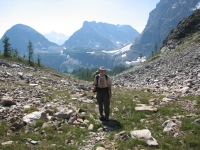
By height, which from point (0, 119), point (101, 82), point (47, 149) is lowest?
point (47, 149)

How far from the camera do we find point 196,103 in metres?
15.0

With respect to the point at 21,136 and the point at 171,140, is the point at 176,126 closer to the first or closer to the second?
the point at 171,140

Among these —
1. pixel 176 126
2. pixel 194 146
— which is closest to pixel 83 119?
pixel 176 126

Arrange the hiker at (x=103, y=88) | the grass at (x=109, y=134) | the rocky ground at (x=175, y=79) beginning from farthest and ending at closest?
the rocky ground at (x=175, y=79)
the hiker at (x=103, y=88)
the grass at (x=109, y=134)

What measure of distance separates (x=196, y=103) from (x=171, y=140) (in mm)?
7383

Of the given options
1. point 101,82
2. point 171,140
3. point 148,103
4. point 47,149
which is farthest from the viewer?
point 148,103

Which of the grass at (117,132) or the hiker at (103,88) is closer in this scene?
the grass at (117,132)

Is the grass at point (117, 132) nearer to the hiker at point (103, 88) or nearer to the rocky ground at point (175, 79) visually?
the hiker at point (103, 88)

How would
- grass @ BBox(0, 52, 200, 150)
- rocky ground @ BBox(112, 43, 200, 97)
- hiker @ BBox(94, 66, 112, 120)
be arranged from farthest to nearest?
1. rocky ground @ BBox(112, 43, 200, 97)
2. hiker @ BBox(94, 66, 112, 120)
3. grass @ BBox(0, 52, 200, 150)

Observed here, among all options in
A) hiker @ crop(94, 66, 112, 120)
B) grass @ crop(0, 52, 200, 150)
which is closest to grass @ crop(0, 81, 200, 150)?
grass @ crop(0, 52, 200, 150)

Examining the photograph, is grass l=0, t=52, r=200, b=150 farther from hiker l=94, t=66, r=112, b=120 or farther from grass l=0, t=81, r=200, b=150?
hiker l=94, t=66, r=112, b=120

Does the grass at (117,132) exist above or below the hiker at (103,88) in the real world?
below

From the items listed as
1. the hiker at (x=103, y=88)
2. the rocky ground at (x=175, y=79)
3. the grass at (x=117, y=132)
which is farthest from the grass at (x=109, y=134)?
the rocky ground at (x=175, y=79)

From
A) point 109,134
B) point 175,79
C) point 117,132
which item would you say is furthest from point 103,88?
point 175,79
